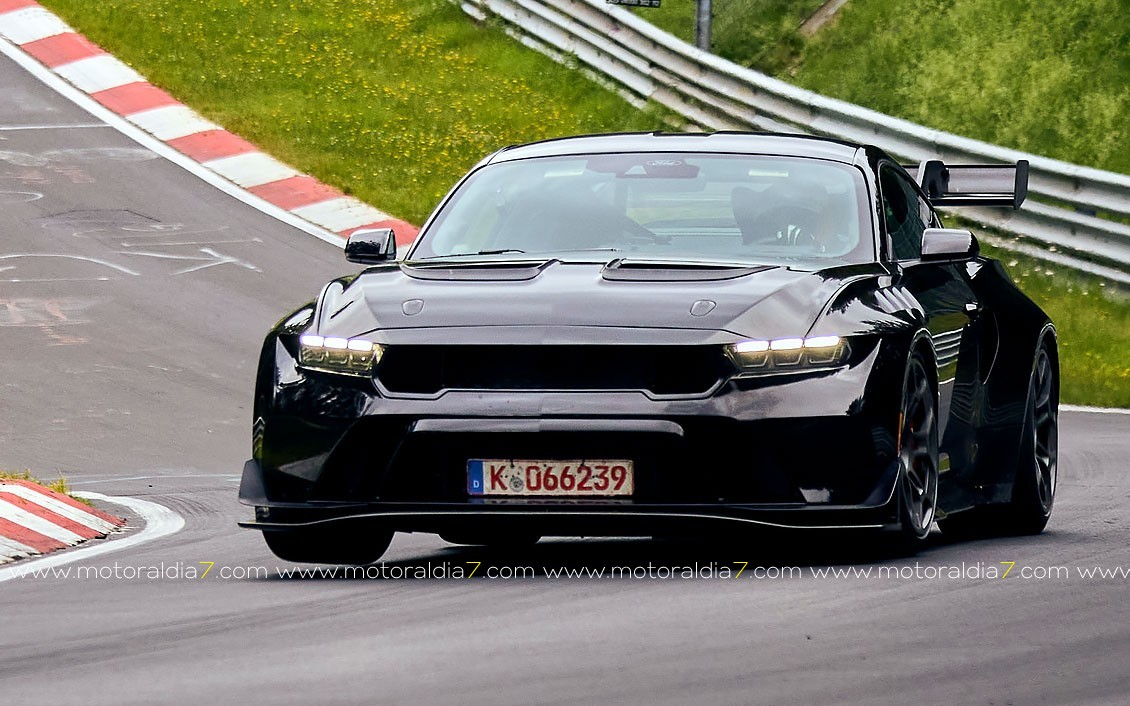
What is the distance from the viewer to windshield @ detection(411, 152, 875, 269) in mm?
7762

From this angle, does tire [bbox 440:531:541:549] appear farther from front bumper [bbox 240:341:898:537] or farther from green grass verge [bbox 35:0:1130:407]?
green grass verge [bbox 35:0:1130:407]

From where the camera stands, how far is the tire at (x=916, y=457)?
693 centimetres

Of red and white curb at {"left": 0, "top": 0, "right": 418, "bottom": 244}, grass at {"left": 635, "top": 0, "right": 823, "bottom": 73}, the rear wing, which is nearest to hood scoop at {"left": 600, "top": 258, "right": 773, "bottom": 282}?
the rear wing

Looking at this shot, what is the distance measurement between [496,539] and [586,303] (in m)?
1.51

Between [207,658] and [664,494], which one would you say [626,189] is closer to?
[664,494]

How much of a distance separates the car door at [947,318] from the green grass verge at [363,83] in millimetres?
10820

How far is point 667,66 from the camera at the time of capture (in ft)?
68.1

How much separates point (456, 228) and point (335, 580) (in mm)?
1692

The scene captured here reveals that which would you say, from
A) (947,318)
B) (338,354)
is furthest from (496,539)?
(947,318)

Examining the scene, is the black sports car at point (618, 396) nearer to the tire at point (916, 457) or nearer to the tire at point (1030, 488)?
the tire at point (916, 457)

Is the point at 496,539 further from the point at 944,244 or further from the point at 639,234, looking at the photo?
the point at 944,244

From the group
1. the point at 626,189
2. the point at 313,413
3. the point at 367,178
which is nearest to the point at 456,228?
the point at 626,189

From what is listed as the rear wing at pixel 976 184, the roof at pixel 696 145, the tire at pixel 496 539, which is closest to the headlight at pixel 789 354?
the tire at pixel 496 539

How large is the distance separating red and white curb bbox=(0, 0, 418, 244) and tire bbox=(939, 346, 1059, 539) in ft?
31.1
